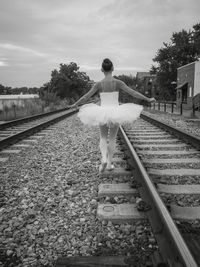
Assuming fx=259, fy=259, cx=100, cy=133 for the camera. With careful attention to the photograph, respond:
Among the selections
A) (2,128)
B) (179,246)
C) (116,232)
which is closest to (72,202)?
(116,232)

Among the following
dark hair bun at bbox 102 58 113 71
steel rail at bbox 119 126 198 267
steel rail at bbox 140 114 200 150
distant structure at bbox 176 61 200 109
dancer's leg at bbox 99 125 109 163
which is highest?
distant structure at bbox 176 61 200 109

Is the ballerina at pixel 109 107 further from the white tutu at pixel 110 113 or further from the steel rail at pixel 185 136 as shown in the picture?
the steel rail at pixel 185 136

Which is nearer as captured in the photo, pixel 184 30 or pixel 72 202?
pixel 72 202

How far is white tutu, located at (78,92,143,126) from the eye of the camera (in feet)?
14.1

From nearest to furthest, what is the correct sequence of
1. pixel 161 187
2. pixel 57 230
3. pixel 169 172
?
pixel 57 230, pixel 161 187, pixel 169 172

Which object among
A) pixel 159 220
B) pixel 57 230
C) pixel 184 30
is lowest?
pixel 57 230

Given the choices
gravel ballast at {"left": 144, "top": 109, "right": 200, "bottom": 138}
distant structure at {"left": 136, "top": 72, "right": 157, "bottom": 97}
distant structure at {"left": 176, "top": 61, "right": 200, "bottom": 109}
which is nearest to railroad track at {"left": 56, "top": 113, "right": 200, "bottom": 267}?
gravel ballast at {"left": 144, "top": 109, "right": 200, "bottom": 138}

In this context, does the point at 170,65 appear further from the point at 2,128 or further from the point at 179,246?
the point at 179,246

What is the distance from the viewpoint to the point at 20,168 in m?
5.40

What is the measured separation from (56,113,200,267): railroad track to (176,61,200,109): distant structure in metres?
25.4

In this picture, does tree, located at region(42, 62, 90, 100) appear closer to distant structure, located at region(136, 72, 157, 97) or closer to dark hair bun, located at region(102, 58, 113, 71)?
distant structure, located at region(136, 72, 157, 97)

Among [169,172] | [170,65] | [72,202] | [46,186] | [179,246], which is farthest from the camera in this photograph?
[170,65]

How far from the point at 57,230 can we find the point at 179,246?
1.44 meters

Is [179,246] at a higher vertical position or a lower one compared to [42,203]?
higher
